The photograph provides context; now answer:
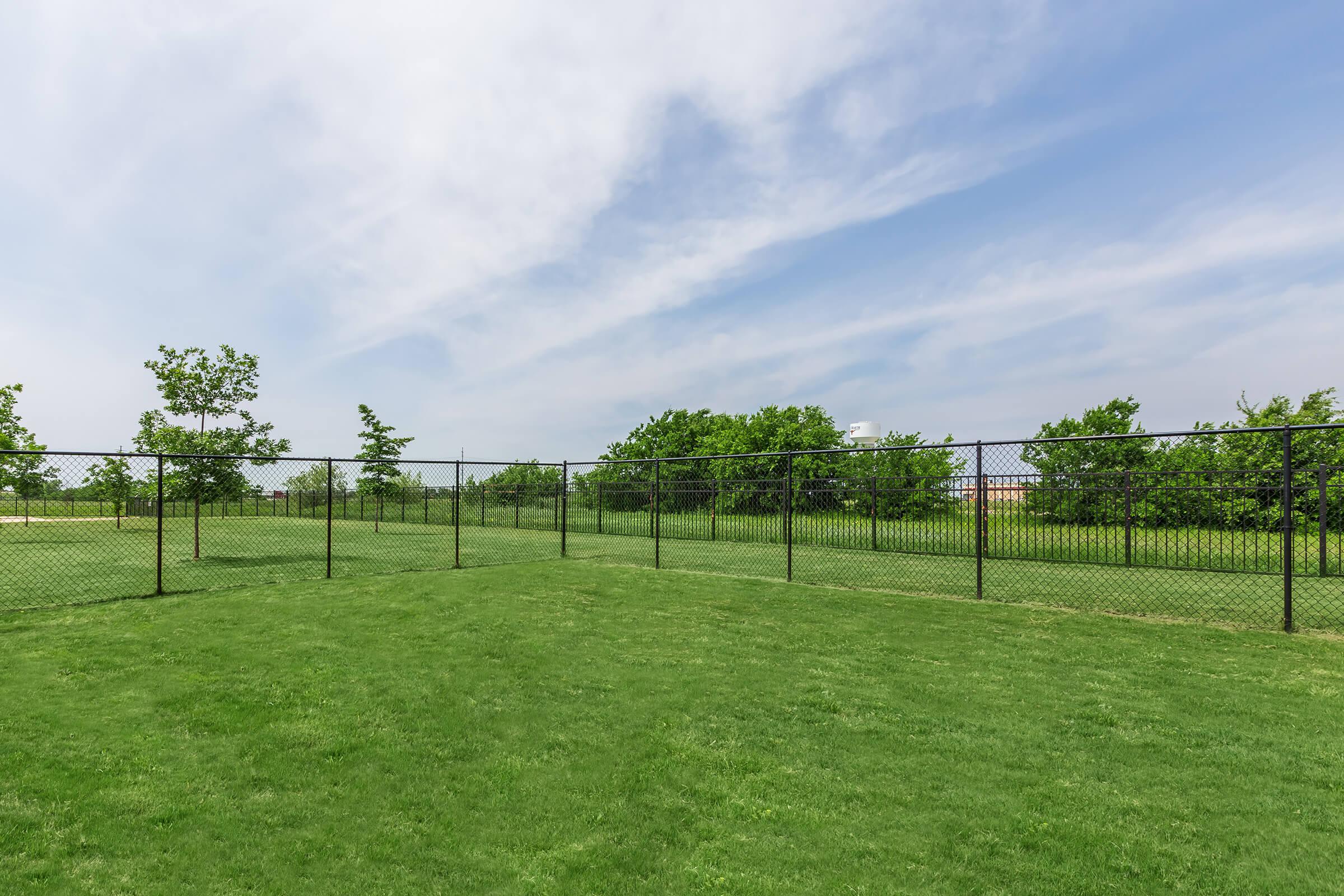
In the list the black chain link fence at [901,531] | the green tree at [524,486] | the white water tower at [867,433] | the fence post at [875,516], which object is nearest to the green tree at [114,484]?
the black chain link fence at [901,531]

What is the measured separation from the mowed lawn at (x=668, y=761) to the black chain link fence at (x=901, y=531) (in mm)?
2456

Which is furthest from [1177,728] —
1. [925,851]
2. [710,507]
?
[710,507]

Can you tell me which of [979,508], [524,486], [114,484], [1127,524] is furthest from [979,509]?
[114,484]

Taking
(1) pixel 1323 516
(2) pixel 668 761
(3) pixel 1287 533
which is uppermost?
(1) pixel 1323 516

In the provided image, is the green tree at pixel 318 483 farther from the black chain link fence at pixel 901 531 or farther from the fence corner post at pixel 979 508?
the fence corner post at pixel 979 508

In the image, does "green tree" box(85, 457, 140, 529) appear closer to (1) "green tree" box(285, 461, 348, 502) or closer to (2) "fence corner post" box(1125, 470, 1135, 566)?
(1) "green tree" box(285, 461, 348, 502)

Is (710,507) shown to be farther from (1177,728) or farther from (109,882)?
(109,882)

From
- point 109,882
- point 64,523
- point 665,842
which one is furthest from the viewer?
point 64,523

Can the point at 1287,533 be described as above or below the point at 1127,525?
above

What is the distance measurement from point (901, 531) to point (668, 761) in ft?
30.2

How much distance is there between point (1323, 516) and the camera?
24.4 feet

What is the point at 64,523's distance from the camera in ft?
77.6

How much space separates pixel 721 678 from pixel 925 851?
247 cm

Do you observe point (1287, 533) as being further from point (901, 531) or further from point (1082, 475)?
point (901, 531)
